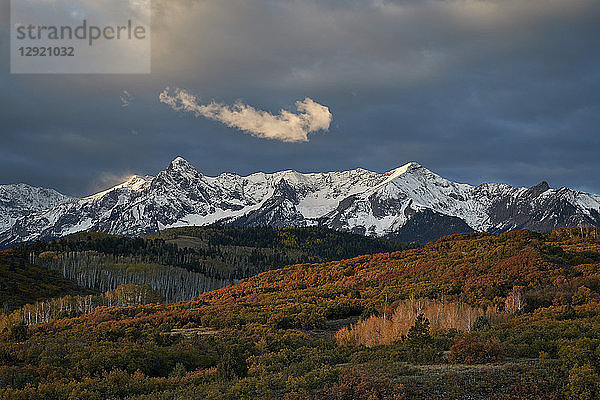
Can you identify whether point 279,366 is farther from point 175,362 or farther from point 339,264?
point 339,264

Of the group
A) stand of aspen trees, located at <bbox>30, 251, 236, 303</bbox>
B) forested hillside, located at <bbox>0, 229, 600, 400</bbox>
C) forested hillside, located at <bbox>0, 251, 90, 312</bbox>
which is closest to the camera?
forested hillside, located at <bbox>0, 229, 600, 400</bbox>

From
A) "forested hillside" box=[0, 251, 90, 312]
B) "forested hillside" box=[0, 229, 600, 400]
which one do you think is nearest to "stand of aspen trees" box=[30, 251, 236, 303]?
"forested hillside" box=[0, 251, 90, 312]

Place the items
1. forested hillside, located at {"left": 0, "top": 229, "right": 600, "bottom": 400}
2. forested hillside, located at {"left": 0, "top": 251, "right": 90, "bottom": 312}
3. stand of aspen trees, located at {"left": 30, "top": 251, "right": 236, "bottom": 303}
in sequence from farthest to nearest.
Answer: stand of aspen trees, located at {"left": 30, "top": 251, "right": 236, "bottom": 303}, forested hillside, located at {"left": 0, "top": 251, "right": 90, "bottom": 312}, forested hillside, located at {"left": 0, "top": 229, "right": 600, "bottom": 400}

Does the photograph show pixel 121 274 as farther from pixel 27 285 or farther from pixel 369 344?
pixel 369 344

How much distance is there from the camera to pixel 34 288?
107m

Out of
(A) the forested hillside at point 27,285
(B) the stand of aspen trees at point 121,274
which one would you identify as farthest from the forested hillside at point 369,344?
(B) the stand of aspen trees at point 121,274

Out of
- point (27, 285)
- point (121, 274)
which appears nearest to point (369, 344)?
point (27, 285)

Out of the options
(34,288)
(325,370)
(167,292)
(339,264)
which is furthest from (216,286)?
(325,370)

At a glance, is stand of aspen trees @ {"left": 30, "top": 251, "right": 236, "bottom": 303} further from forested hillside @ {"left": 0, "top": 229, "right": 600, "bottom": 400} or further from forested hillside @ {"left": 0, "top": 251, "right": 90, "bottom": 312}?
forested hillside @ {"left": 0, "top": 229, "right": 600, "bottom": 400}

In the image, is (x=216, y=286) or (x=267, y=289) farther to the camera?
(x=216, y=286)

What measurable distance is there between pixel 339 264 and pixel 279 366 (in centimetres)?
4987

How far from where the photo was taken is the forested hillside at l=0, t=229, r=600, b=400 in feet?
47.2

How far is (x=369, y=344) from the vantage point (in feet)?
82.2

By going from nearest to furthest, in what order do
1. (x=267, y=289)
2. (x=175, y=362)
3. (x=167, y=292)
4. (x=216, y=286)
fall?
(x=175, y=362) → (x=267, y=289) → (x=167, y=292) → (x=216, y=286)
